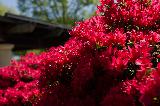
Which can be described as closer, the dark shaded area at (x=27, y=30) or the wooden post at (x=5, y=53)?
the dark shaded area at (x=27, y=30)

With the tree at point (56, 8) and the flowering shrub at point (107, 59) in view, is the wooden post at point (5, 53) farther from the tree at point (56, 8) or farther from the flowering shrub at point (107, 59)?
the tree at point (56, 8)

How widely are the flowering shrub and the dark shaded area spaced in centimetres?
389

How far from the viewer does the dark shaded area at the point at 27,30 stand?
310 inches

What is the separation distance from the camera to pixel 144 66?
9.32 ft

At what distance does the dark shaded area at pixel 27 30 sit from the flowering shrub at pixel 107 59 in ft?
12.8

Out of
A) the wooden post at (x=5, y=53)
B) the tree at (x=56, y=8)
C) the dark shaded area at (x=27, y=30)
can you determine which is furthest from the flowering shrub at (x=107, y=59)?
the tree at (x=56, y=8)

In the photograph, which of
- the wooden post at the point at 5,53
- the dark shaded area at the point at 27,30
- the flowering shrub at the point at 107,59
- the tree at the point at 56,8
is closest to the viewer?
the flowering shrub at the point at 107,59

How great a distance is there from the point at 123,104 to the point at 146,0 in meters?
1.39

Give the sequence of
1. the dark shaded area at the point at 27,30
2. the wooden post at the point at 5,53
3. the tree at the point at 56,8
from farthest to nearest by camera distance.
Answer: the tree at the point at 56,8
the wooden post at the point at 5,53
the dark shaded area at the point at 27,30

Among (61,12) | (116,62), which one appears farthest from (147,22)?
(61,12)

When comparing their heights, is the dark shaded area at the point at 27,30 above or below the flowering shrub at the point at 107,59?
above

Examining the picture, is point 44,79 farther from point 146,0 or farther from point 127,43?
point 146,0

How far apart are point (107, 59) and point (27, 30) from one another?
4.82 meters

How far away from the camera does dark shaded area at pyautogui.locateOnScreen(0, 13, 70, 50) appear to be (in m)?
7.87
